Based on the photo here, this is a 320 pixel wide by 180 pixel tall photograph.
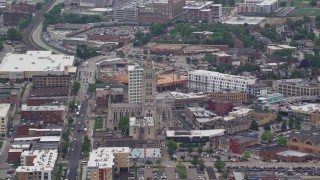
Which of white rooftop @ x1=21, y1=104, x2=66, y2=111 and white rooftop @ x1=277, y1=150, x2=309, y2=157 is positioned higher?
white rooftop @ x1=21, y1=104, x2=66, y2=111

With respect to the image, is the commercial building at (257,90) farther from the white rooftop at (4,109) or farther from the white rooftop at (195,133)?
the white rooftop at (4,109)

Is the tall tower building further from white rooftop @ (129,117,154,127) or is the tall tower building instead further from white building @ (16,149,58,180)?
white building @ (16,149,58,180)

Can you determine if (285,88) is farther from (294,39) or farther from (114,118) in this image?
(294,39)

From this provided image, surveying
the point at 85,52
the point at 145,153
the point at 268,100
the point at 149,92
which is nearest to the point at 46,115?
the point at 149,92

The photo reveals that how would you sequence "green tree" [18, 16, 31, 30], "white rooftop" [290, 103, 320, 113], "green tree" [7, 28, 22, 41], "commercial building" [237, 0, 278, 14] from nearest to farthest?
"white rooftop" [290, 103, 320, 113] < "green tree" [7, 28, 22, 41] < "green tree" [18, 16, 31, 30] < "commercial building" [237, 0, 278, 14]

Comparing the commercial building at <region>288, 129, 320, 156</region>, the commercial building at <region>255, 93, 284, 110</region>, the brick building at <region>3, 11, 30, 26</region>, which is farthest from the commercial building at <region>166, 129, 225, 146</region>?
the brick building at <region>3, 11, 30, 26</region>

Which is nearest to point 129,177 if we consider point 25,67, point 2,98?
point 2,98

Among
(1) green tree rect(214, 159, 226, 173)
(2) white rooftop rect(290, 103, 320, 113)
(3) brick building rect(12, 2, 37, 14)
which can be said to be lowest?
(1) green tree rect(214, 159, 226, 173)
